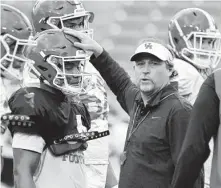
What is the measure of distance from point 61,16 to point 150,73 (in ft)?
3.79

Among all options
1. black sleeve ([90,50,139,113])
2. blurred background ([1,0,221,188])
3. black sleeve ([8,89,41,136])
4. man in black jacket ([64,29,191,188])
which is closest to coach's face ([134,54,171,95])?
man in black jacket ([64,29,191,188])

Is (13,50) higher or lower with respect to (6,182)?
higher

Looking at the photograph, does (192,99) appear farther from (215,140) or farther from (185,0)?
(185,0)

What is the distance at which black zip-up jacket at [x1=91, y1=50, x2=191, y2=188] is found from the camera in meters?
4.02

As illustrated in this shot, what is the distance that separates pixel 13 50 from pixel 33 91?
53.4 inches

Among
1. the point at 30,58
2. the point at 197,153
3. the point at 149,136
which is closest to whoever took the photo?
the point at 197,153

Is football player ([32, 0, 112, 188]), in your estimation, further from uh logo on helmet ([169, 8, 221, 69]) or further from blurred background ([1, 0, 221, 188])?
blurred background ([1, 0, 221, 188])

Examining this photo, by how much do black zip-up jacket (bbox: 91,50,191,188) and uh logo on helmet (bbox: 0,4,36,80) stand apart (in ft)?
4.67

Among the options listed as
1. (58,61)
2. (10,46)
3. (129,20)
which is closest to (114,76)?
(58,61)

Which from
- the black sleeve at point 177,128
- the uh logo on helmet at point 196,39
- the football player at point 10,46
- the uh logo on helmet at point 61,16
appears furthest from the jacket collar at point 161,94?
the uh logo on helmet at point 196,39

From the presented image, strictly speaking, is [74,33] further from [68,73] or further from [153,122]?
[153,122]

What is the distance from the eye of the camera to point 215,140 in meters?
3.26

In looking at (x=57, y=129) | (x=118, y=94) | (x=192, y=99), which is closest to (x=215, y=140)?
(x=57, y=129)

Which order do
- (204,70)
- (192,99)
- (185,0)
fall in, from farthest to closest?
1. (185,0)
2. (204,70)
3. (192,99)
